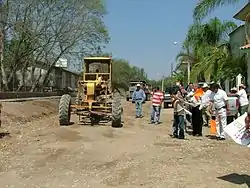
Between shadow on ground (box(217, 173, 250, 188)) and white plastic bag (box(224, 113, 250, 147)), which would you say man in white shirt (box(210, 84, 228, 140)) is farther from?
white plastic bag (box(224, 113, 250, 147))

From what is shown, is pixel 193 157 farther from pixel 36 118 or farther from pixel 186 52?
pixel 186 52

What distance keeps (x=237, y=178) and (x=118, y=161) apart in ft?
9.46

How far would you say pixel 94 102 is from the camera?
19812 millimetres

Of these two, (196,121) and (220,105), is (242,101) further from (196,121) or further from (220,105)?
(220,105)

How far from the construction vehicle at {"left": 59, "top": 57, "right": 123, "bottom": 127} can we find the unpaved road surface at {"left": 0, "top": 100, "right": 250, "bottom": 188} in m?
2.39

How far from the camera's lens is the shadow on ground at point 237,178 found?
8.91 m

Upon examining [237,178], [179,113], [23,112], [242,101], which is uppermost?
[242,101]

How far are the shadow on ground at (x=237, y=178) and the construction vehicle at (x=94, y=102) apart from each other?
9.47m

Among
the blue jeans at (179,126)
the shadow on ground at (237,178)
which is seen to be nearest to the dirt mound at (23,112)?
the blue jeans at (179,126)

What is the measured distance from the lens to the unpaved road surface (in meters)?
9.09

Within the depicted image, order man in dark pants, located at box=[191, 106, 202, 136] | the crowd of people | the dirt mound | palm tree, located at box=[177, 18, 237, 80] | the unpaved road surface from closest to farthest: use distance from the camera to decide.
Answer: the unpaved road surface
the crowd of people
man in dark pants, located at box=[191, 106, 202, 136]
the dirt mound
palm tree, located at box=[177, 18, 237, 80]

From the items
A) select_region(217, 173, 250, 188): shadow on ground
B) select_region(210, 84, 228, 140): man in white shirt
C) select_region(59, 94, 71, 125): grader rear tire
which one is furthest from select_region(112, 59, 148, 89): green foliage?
select_region(217, 173, 250, 188): shadow on ground

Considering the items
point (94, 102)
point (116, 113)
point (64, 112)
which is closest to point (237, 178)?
point (116, 113)

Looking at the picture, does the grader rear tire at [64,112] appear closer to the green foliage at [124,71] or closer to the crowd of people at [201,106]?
the crowd of people at [201,106]
